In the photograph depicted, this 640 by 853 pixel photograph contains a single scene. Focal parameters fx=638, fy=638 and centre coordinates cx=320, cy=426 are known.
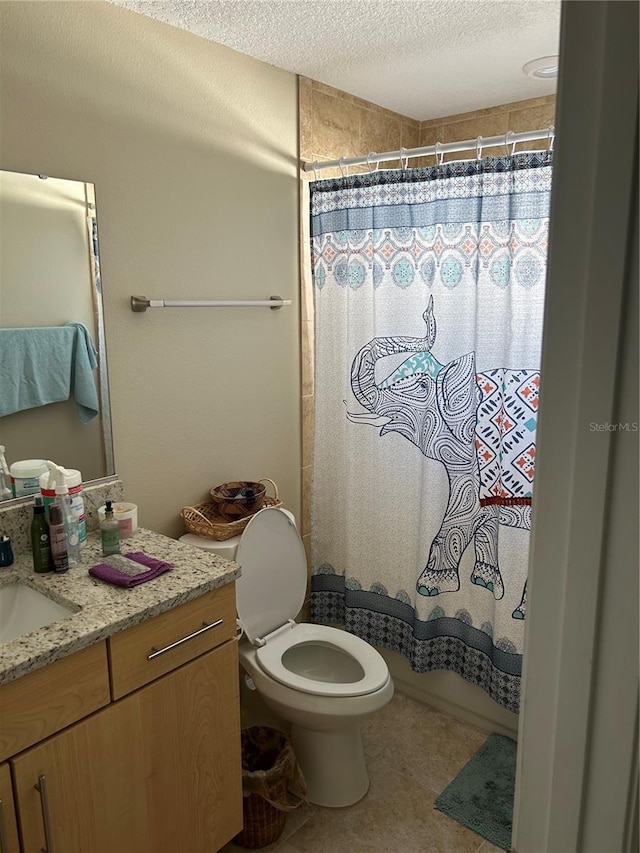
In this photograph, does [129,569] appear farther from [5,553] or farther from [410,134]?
[410,134]

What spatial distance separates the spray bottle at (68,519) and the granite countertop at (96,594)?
0.04m

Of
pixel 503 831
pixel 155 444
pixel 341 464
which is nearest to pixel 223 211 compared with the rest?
pixel 155 444

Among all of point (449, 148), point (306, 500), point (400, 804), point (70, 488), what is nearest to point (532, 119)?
point (449, 148)

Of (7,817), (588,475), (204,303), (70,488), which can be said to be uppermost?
(204,303)

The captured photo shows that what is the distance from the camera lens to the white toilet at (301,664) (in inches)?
80.9

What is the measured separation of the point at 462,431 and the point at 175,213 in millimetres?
1279

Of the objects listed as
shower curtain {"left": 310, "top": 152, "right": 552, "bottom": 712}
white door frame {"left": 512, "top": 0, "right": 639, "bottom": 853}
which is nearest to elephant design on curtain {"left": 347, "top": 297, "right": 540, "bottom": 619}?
shower curtain {"left": 310, "top": 152, "right": 552, "bottom": 712}

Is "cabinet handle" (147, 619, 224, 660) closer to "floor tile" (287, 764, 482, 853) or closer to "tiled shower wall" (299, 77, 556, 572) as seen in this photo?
"floor tile" (287, 764, 482, 853)

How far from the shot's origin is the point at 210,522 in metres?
2.23

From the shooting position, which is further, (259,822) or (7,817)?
(259,822)

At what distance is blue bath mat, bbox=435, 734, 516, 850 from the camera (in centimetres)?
211

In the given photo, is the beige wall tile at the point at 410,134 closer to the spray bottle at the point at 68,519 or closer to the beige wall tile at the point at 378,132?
the beige wall tile at the point at 378,132

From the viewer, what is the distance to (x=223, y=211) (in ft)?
7.61

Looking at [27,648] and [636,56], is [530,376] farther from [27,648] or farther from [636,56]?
[636,56]
